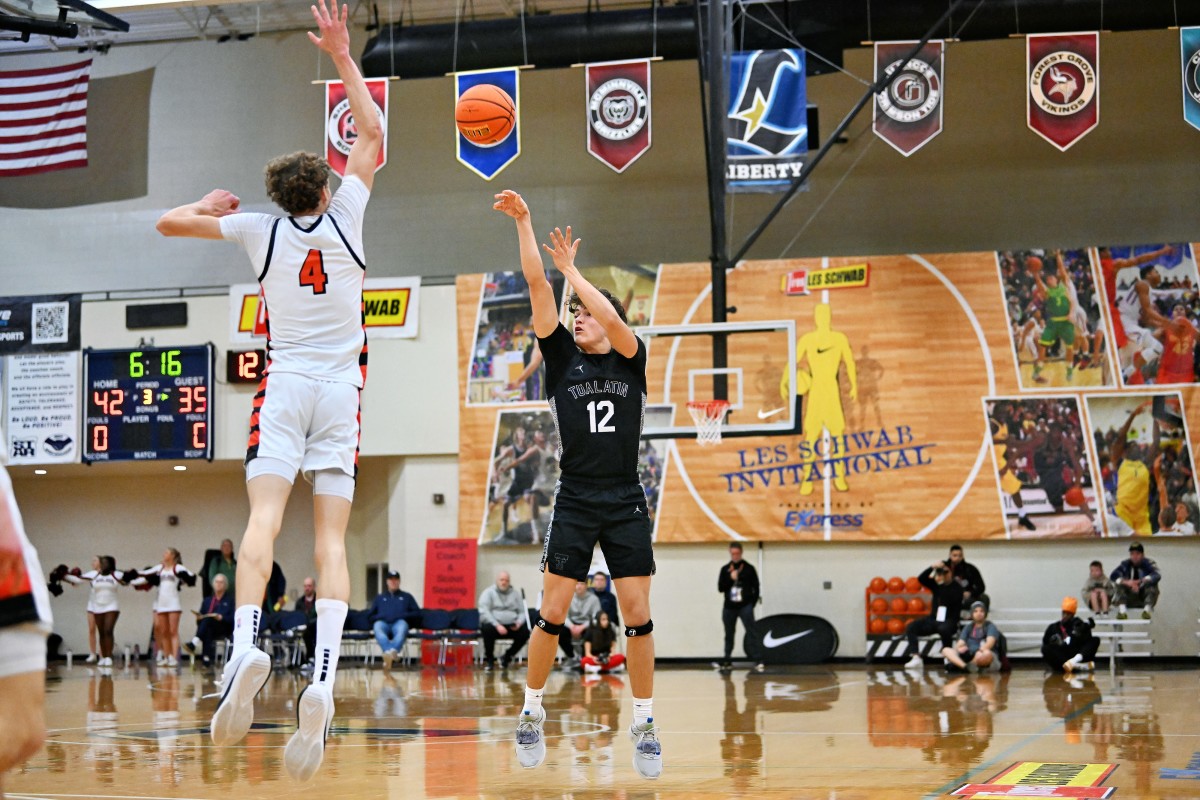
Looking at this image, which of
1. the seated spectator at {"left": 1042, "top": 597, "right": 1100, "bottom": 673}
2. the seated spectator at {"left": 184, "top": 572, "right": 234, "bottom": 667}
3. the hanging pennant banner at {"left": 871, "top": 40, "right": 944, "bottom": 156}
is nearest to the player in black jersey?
the hanging pennant banner at {"left": 871, "top": 40, "right": 944, "bottom": 156}

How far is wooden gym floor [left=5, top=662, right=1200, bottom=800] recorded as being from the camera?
571 cm

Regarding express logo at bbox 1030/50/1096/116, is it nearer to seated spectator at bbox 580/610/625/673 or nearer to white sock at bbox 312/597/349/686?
seated spectator at bbox 580/610/625/673

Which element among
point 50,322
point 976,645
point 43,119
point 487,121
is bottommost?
point 976,645

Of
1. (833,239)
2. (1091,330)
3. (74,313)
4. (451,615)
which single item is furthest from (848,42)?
(74,313)

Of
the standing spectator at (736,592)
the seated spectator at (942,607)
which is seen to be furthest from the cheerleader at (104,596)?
the seated spectator at (942,607)

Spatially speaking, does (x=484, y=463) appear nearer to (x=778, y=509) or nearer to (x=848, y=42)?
(x=778, y=509)

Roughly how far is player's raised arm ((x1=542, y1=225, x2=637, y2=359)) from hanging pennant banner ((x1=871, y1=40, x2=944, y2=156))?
1074cm

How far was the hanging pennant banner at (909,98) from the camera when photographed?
53.2 feet

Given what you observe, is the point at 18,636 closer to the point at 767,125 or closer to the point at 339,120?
the point at 767,125

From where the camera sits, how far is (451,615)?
1942cm

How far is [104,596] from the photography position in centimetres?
2145

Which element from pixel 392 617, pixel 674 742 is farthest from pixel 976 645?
pixel 674 742

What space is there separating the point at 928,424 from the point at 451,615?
766cm

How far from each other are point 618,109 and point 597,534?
37.1 ft
